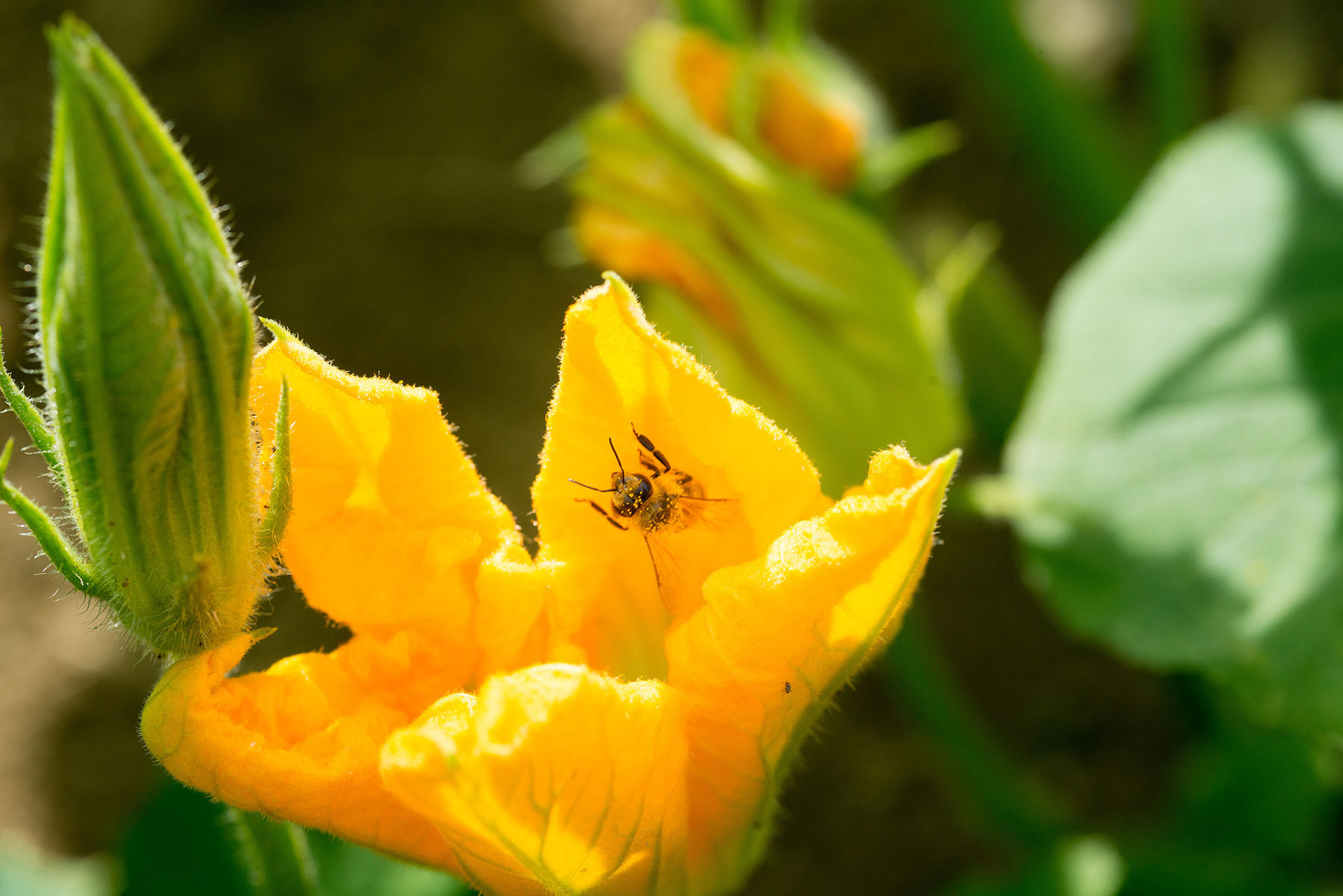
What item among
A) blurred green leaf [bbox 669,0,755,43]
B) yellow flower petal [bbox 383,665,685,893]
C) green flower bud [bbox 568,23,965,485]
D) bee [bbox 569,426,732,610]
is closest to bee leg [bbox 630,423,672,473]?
bee [bbox 569,426,732,610]

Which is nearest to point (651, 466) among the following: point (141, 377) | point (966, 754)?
point (141, 377)

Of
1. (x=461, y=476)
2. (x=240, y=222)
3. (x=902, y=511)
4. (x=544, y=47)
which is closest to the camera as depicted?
(x=902, y=511)

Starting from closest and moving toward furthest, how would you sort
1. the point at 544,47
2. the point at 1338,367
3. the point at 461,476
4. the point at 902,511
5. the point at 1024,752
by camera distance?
the point at 902,511 < the point at 461,476 < the point at 1338,367 < the point at 1024,752 < the point at 544,47

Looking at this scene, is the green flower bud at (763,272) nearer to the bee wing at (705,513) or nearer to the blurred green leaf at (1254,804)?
the bee wing at (705,513)

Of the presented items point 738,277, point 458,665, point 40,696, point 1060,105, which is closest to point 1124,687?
point 1060,105

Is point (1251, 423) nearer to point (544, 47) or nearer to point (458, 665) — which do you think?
point (458, 665)

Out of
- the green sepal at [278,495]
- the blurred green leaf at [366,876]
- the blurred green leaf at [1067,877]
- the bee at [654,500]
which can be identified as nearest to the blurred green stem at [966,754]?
the blurred green leaf at [1067,877]

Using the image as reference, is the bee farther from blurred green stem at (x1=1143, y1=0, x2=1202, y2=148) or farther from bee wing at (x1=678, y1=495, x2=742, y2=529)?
blurred green stem at (x1=1143, y1=0, x2=1202, y2=148)

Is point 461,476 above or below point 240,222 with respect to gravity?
above
